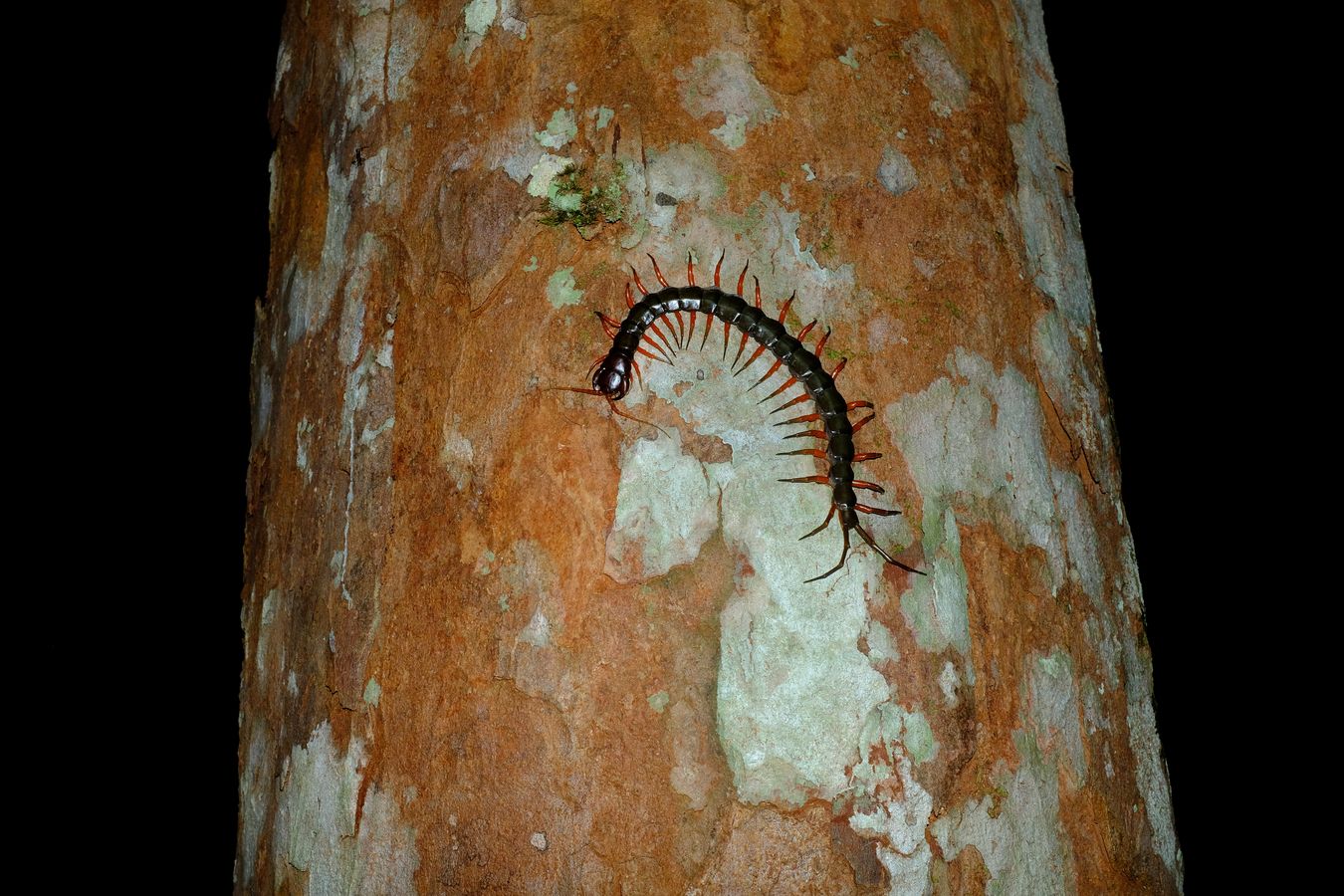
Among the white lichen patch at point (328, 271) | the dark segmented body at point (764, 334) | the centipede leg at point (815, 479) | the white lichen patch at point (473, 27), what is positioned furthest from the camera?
the white lichen patch at point (328, 271)

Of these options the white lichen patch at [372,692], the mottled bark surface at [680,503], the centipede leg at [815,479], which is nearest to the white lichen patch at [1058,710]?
the mottled bark surface at [680,503]

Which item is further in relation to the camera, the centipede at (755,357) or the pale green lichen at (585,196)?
the pale green lichen at (585,196)

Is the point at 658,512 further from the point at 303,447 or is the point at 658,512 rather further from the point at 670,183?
the point at 303,447

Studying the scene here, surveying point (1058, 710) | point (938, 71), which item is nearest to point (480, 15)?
point (938, 71)

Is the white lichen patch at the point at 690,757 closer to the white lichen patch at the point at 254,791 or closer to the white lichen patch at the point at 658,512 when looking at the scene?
the white lichen patch at the point at 658,512

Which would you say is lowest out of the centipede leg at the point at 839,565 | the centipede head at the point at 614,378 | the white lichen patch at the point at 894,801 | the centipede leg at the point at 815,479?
the white lichen patch at the point at 894,801

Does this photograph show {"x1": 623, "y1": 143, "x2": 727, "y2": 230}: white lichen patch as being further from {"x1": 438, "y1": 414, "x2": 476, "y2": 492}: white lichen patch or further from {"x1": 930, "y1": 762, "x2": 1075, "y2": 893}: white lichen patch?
{"x1": 930, "y1": 762, "x2": 1075, "y2": 893}: white lichen patch

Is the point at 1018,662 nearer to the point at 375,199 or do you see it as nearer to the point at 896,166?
the point at 896,166

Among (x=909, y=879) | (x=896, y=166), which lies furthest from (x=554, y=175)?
(x=909, y=879)

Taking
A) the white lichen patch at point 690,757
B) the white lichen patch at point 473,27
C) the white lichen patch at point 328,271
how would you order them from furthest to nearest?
the white lichen patch at point 328,271
the white lichen patch at point 473,27
the white lichen patch at point 690,757
